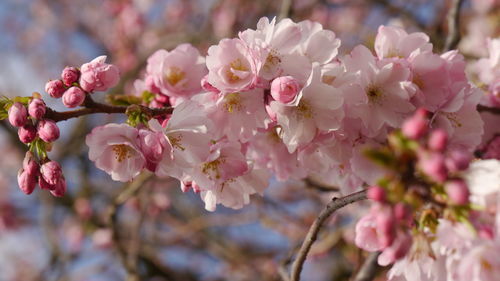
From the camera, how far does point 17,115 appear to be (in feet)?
4.38

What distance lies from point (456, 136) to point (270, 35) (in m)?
0.57

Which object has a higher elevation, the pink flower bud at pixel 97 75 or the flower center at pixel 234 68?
the flower center at pixel 234 68

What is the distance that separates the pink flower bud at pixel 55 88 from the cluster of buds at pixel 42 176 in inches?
6.8

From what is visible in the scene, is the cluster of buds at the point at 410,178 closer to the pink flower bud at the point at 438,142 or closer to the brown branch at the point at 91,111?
the pink flower bud at the point at 438,142

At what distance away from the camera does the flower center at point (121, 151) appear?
1466 mm

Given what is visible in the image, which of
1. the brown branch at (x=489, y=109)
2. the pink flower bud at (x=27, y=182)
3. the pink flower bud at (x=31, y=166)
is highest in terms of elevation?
the pink flower bud at (x=31, y=166)

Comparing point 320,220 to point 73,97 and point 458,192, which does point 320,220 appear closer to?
point 458,192

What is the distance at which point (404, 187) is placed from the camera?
0.97 meters

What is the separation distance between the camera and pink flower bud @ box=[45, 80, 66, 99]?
143 cm

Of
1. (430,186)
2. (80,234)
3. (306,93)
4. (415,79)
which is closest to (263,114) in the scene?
(306,93)

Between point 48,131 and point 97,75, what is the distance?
210mm

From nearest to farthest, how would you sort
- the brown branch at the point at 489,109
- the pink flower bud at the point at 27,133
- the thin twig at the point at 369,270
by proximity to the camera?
1. the pink flower bud at the point at 27,133
2. the brown branch at the point at 489,109
3. the thin twig at the point at 369,270

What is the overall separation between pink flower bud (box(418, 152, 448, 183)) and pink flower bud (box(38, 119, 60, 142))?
2.93 feet

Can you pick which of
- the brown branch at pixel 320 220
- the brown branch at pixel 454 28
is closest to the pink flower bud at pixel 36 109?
the brown branch at pixel 320 220
